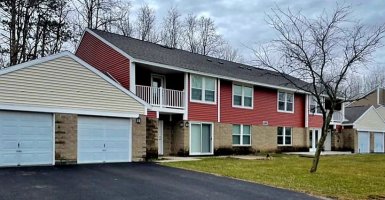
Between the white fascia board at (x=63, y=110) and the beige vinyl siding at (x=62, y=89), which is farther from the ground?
the beige vinyl siding at (x=62, y=89)

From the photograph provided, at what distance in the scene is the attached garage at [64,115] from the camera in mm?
15398

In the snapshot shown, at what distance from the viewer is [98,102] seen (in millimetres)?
17906

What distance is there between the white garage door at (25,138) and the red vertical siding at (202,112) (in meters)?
9.17

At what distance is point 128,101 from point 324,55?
917 cm

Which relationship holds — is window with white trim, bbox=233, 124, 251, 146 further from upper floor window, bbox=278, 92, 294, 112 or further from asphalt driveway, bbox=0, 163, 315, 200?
asphalt driveway, bbox=0, 163, 315, 200

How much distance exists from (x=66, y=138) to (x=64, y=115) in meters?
→ 0.97

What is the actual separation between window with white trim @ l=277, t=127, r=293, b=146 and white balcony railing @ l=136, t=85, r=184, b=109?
10330mm

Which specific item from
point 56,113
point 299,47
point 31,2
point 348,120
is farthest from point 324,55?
point 348,120

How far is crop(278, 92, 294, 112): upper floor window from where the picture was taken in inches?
1206

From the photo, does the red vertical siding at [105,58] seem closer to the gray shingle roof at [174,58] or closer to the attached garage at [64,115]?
the gray shingle roof at [174,58]

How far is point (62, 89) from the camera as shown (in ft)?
55.1

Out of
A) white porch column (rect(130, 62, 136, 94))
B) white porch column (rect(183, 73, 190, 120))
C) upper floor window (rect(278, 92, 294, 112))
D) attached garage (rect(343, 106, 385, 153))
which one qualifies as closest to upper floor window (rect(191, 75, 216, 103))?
white porch column (rect(183, 73, 190, 120))

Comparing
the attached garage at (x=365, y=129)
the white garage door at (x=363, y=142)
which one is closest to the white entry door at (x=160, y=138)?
the attached garage at (x=365, y=129)

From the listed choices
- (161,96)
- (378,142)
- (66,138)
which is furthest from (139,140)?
Result: (378,142)
